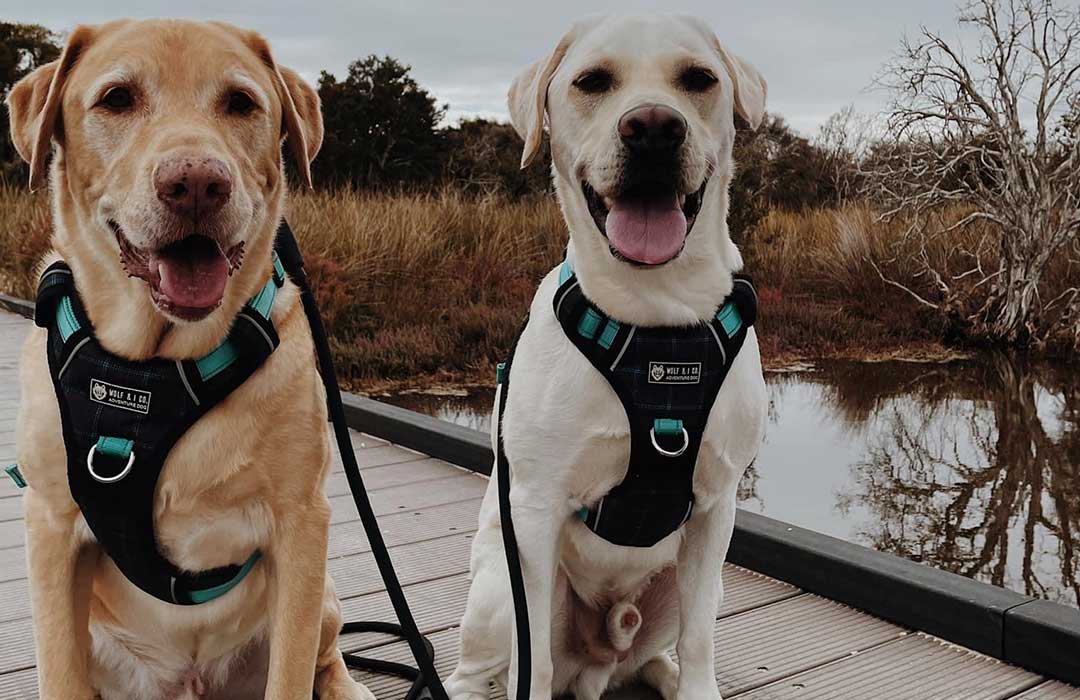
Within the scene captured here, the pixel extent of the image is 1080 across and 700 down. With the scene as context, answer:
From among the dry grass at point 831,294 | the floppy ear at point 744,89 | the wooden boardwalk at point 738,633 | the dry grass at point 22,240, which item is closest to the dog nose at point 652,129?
the floppy ear at point 744,89

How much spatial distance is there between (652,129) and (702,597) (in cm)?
90

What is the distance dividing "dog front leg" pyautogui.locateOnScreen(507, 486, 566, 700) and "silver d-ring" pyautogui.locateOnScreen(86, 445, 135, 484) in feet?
2.23

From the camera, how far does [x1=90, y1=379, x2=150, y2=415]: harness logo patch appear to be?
1.69m

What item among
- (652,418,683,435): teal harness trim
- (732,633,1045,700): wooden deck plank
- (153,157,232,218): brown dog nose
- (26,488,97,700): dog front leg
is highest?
(153,157,232,218): brown dog nose

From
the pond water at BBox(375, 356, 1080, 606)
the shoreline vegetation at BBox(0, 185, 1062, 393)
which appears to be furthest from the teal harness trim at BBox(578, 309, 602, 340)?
the shoreline vegetation at BBox(0, 185, 1062, 393)

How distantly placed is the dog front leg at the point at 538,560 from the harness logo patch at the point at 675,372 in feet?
0.99

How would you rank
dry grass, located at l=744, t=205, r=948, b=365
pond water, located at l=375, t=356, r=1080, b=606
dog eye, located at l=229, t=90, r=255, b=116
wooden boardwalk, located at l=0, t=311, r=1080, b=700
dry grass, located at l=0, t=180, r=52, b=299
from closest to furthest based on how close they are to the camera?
1. dog eye, located at l=229, t=90, r=255, b=116
2. wooden boardwalk, located at l=0, t=311, r=1080, b=700
3. pond water, located at l=375, t=356, r=1080, b=606
4. dry grass, located at l=744, t=205, r=948, b=365
5. dry grass, located at l=0, t=180, r=52, b=299

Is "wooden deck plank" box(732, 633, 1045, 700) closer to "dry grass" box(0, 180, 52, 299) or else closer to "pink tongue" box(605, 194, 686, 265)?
"pink tongue" box(605, 194, 686, 265)

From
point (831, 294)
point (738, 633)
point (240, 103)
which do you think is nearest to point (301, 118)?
point (240, 103)

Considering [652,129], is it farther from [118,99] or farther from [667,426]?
[118,99]

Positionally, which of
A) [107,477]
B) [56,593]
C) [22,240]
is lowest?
[22,240]

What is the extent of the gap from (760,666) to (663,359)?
0.88 meters

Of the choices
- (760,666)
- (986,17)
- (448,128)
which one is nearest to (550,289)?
(760,666)

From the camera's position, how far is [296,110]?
75.7 inches
